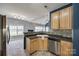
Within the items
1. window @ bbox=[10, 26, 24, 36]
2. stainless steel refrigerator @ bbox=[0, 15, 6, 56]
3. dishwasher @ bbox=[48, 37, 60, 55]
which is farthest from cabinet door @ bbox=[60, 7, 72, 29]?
stainless steel refrigerator @ bbox=[0, 15, 6, 56]

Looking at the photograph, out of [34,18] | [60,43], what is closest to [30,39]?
[34,18]

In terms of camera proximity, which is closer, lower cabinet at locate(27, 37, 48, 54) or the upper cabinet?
the upper cabinet

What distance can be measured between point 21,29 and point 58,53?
24.7 inches

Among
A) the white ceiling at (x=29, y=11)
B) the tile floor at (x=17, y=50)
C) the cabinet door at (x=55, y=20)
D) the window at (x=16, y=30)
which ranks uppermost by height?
the white ceiling at (x=29, y=11)

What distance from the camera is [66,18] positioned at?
148 centimetres

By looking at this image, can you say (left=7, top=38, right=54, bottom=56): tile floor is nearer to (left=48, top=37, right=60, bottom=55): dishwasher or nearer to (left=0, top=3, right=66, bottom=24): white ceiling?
(left=48, top=37, right=60, bottom=55): dishwasher

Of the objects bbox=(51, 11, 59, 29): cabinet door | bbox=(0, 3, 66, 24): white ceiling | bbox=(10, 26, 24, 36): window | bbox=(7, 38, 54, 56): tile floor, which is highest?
bbox=(0, 3, 66, 24): white ceiling

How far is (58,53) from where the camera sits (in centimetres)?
152

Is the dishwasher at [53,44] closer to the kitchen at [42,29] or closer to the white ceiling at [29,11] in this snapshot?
the kitchen at [42,29]

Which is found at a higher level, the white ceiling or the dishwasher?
the white ceiling

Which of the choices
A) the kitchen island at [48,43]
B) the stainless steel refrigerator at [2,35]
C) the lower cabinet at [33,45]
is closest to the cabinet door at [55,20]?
the kitchen island at [48,43]

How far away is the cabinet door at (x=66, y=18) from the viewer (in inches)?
56.7

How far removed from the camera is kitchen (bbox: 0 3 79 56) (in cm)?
145

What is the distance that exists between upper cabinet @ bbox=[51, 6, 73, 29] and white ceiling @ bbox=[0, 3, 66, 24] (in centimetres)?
9
